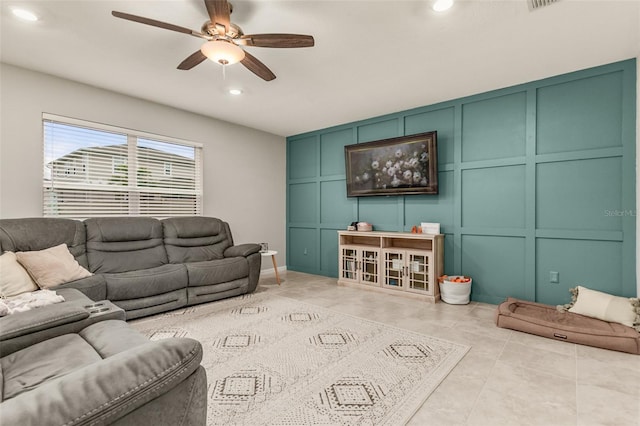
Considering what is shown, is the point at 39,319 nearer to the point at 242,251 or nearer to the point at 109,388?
the point at 109,388

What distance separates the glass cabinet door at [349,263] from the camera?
15.4ft

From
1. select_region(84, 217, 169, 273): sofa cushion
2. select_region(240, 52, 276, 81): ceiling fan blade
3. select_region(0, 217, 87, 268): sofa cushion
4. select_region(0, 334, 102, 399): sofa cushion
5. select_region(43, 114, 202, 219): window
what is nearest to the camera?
select_region(0, 334, 102, 399): sofa cushion

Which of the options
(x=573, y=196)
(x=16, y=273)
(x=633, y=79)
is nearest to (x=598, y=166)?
(x=573, y=196)

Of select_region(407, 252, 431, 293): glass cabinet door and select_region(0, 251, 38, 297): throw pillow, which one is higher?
select_region(0, 251, 38, 297): throw pillow

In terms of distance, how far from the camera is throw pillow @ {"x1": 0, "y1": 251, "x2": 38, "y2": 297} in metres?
2.45

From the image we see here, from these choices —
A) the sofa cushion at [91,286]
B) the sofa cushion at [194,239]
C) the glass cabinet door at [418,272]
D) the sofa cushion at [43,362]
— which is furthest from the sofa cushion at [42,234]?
the glass cabinet door at [418,272]

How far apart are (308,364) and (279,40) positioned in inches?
92.9

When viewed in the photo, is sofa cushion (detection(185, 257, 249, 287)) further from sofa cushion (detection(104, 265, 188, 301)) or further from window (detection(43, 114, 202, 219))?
window (detection(43, 114, 202, 219))

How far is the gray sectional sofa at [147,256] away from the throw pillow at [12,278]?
0.87 feet

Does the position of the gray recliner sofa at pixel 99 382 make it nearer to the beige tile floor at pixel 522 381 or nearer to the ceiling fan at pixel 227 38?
the beige tile floor at pixel 522 381

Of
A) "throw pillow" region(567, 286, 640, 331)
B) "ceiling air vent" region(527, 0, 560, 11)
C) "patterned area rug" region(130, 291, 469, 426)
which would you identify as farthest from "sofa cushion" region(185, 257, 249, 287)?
"ceiling air vent" region(527, 0, 560, 11)

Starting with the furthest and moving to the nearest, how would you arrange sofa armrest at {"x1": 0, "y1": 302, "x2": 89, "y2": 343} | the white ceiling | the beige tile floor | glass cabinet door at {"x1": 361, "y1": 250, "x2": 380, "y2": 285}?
glass cabinet door at {"x1": 361, "y1": 250, "x2": 380, "y2": 285}, the white ceiling, the beige tile floor, sofa armrest at {"x1": 0, "y1": 302, "x2": 89, "y2": 343}

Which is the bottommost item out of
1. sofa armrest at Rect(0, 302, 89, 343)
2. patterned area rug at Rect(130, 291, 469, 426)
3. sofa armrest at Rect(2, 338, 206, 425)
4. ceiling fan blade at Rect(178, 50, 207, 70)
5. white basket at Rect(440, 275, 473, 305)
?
patterned area rug at Rect(130, 291, 469, 426)

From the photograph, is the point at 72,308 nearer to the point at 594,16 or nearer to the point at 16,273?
the point at 16,273
